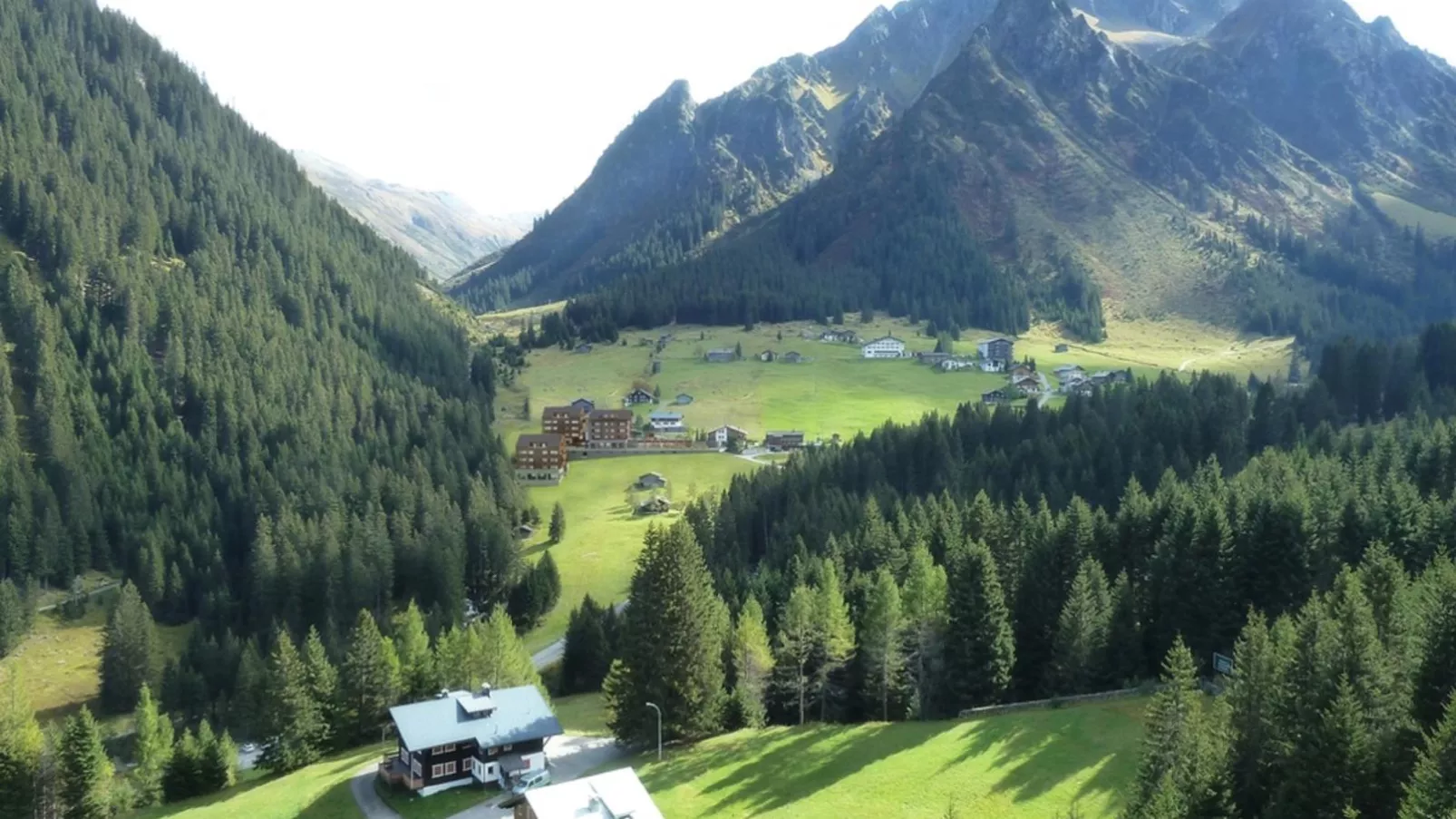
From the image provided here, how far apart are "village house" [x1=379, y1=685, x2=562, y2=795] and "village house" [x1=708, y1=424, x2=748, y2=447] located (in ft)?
387

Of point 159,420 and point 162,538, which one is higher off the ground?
point 159,420

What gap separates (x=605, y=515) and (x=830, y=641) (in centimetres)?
8337

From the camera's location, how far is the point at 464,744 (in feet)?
186

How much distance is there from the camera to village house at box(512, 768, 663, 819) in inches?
1662

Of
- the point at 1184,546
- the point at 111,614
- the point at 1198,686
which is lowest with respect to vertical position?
the point at 111,614

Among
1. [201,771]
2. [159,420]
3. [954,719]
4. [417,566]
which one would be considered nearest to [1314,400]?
[954,719]

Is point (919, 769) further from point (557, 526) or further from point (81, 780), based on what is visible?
point (557, 526)

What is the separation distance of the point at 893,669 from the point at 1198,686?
56.8 ft

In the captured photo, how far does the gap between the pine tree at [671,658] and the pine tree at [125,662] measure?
61905mm

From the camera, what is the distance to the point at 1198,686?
59062 millimetres

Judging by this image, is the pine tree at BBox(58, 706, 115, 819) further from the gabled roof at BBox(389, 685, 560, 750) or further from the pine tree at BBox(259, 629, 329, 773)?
the gabled roof at BBox(389, 685, 560, 750)

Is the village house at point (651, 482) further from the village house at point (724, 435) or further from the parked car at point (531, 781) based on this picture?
the parked car at point (531, 781)

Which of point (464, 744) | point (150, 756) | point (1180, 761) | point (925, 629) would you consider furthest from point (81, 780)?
point (1180, 761)

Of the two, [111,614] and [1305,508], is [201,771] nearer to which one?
[111,614]
